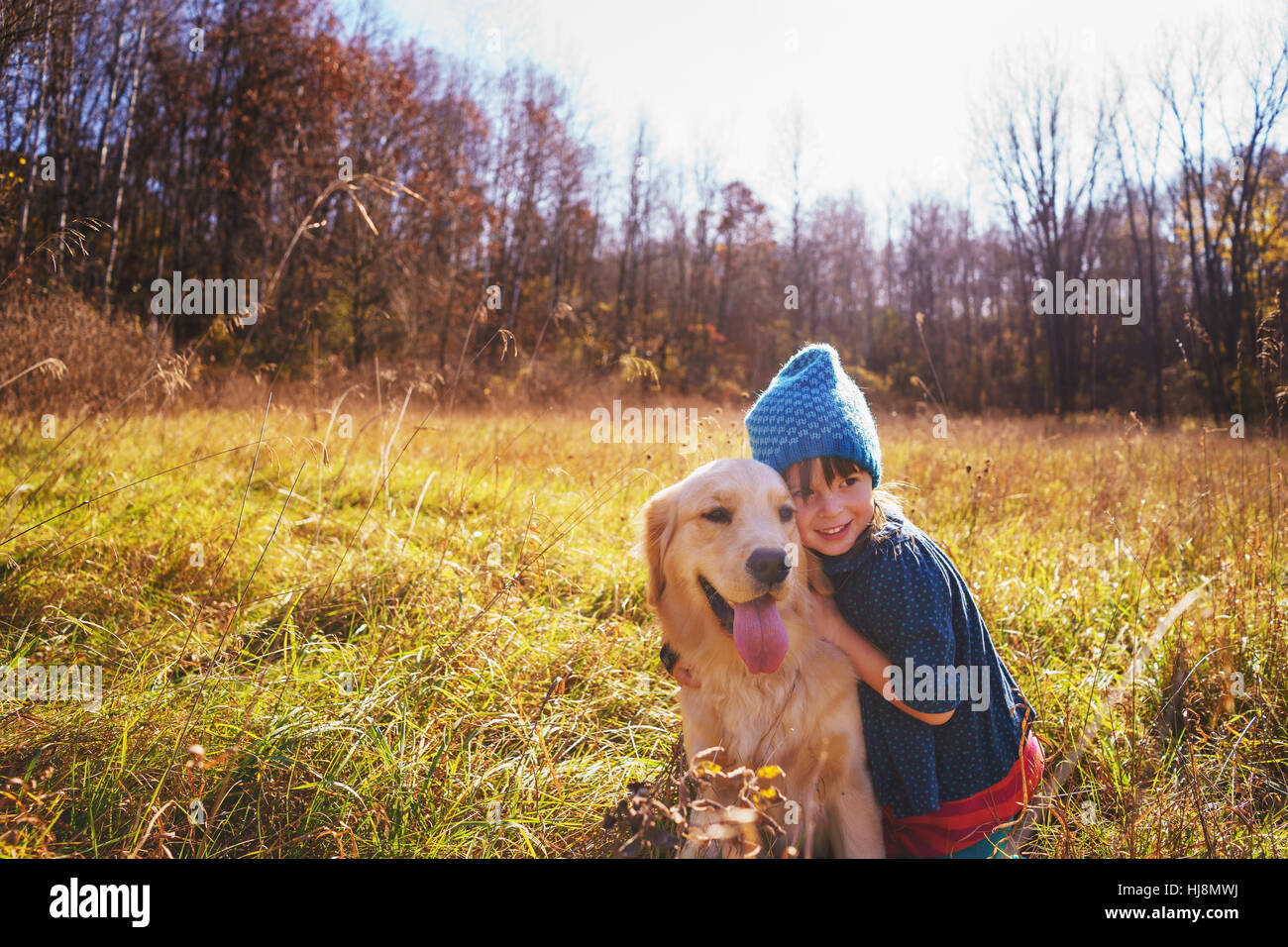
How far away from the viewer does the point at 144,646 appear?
7.94 ft

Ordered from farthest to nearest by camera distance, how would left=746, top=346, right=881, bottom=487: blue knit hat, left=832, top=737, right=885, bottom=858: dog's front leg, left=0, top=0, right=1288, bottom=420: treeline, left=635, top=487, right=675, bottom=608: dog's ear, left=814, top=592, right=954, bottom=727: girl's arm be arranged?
left=0, top=0, right=1288, bottom=420: treeline → left=635, top=487, right=675, bottom=608: dog's ear → left=746, top=346, right=881, bottom=487: blue knit hat → left=814, top=592, right=954, bottom=727: girl's arm → left=832, top=737, right=885, bottom=858: dog's front leg

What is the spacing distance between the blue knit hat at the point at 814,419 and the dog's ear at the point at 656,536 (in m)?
0.36

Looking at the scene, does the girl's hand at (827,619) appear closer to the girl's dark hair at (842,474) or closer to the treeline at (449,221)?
the girl's dark hair at (842,474)

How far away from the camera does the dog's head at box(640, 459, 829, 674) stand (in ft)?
5.65

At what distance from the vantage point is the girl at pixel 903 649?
1.69 m

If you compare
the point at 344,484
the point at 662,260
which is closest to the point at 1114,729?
the point at 344,484

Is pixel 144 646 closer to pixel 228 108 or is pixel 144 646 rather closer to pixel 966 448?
pixel 966 448

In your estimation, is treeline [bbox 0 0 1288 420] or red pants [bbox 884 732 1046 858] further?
treeline [bbox 0 0 1288 420]

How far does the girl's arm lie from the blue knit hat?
1.45 feet

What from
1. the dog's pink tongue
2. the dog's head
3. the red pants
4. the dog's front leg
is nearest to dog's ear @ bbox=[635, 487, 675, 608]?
the dog's head

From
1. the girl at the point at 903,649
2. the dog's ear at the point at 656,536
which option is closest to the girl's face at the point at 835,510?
the girl at the point at 903,649

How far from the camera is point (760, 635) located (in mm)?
1730

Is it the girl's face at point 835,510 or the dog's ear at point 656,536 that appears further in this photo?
the dog's ear at point 656,536

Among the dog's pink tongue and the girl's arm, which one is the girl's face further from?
the dog's pink tongue
